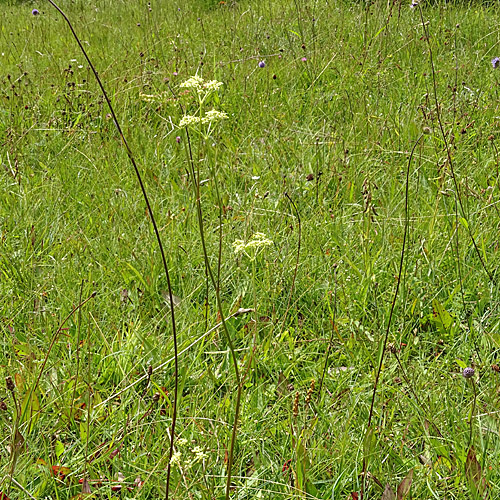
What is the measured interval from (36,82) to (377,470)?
11.9 feet

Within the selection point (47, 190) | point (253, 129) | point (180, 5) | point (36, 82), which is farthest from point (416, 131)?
point (180, 5)

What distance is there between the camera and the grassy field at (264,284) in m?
1.31

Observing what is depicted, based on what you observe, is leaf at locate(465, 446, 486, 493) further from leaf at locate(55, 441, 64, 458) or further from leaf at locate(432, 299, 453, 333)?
leaf at locate(55, 441, 64, 458)

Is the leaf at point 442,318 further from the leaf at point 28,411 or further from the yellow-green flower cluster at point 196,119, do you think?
the leaf at point 28,411

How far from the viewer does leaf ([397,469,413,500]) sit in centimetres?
120

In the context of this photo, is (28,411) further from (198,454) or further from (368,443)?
(368,443)

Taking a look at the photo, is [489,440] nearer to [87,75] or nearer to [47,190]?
[47,190]

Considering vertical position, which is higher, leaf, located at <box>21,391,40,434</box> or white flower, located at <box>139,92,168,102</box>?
white flower, located at <box>139,92,168,102</box>

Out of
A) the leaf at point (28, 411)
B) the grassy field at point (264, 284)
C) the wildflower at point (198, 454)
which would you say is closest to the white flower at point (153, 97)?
the grassy field at point (264, 284)

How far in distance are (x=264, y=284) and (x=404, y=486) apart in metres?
0.86

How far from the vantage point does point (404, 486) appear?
121cm

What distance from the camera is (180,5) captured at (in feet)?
19.7

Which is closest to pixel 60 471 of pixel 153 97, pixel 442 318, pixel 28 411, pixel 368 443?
pixel 28 411

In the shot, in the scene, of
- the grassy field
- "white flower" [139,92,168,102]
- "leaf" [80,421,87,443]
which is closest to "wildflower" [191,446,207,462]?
the grassy field
